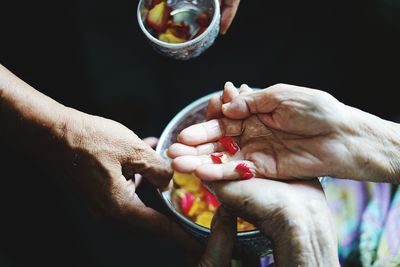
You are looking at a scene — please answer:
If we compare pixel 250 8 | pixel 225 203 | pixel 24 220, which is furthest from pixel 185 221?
pixel 250 8

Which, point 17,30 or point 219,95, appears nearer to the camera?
point 219,95

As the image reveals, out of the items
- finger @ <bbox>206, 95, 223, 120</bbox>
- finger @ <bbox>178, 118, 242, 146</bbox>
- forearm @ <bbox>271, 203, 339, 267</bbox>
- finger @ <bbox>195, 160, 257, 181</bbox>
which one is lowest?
forearm @ <bbox>271, 203, 339, 267</bbox>

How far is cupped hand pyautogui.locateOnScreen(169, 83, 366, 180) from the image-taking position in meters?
1.21

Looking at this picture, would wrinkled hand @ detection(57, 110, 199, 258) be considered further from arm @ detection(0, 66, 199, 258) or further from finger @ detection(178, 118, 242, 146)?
finger @ detection(178, 118, 242, 146)

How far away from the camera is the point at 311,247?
111 cm

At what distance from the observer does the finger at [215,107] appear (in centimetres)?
135

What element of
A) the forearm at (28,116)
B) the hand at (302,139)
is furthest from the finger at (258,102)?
the forearm at (28,116)

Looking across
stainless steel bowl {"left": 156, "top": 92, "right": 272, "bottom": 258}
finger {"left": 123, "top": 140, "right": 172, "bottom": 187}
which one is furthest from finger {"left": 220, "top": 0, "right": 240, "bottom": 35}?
finger {"left": 123, "top": 140, "right": 172, "bottom": 187}

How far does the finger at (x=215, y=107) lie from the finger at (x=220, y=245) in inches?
12.8

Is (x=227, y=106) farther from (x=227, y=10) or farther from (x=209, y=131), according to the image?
(x=227, y=10)

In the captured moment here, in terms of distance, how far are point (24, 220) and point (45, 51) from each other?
690 millimetres

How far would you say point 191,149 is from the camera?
50.4 inches

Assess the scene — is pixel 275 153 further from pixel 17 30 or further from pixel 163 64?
pixel 17 30

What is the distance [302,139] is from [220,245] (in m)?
0.37
